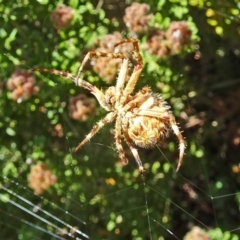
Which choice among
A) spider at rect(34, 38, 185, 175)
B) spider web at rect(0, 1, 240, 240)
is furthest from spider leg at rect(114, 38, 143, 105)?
spider web at rect(0, 1, 240, 240)

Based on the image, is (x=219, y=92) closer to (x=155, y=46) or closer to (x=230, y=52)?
(x=230, y=52)

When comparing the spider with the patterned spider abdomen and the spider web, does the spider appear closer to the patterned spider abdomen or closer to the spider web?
the patterned spider abdomen

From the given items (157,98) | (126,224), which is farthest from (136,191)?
(157,98)

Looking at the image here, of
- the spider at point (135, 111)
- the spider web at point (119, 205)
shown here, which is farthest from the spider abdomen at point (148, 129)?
the spider web at point (119, 205)

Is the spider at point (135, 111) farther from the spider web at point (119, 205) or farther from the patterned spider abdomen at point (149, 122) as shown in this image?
the spider web at point (119, 205)

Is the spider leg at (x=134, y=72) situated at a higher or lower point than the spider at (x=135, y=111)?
higher
